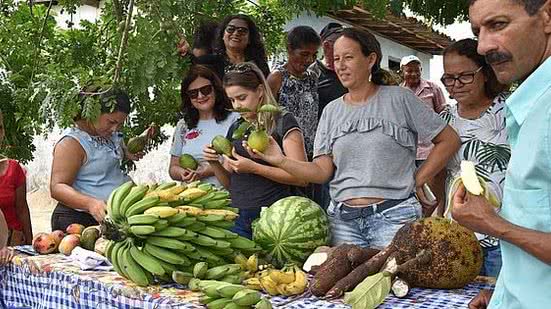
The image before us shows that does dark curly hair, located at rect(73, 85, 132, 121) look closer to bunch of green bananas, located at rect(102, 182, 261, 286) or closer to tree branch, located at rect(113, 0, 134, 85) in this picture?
tree branch, located at rect(113, 0, 134, 85)

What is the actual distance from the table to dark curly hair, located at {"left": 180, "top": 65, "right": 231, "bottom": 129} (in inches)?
54.7

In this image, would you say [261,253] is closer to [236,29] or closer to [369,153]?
[369,153]

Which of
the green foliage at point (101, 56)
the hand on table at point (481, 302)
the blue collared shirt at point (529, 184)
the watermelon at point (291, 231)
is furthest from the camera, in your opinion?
the green foliage at point (101, 56)

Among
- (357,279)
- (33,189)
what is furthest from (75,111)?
(33,189)

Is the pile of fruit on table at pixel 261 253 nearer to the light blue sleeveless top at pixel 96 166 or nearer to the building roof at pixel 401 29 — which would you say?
the light blue sleeveless top at pixel 96 166

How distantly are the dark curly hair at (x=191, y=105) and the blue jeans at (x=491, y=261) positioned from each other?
2021mm

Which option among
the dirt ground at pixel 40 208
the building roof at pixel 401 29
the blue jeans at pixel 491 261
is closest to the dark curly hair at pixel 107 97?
the blue jeans at pixel 491 261

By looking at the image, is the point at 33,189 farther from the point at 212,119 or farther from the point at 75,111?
the point at 75,111

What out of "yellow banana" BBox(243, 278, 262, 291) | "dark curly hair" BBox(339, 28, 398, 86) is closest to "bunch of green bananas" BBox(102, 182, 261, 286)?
"yellow banana" BBox(243, 278, 262, 291)

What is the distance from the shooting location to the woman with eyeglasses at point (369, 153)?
3412mm

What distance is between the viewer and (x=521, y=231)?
5.50ft

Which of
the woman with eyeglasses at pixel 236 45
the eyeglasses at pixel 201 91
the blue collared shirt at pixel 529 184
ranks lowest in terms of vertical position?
the blue collared shirt at pixel 529 184

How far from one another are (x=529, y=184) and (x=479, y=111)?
78.6 inches

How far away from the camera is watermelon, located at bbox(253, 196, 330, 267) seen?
3195mm
